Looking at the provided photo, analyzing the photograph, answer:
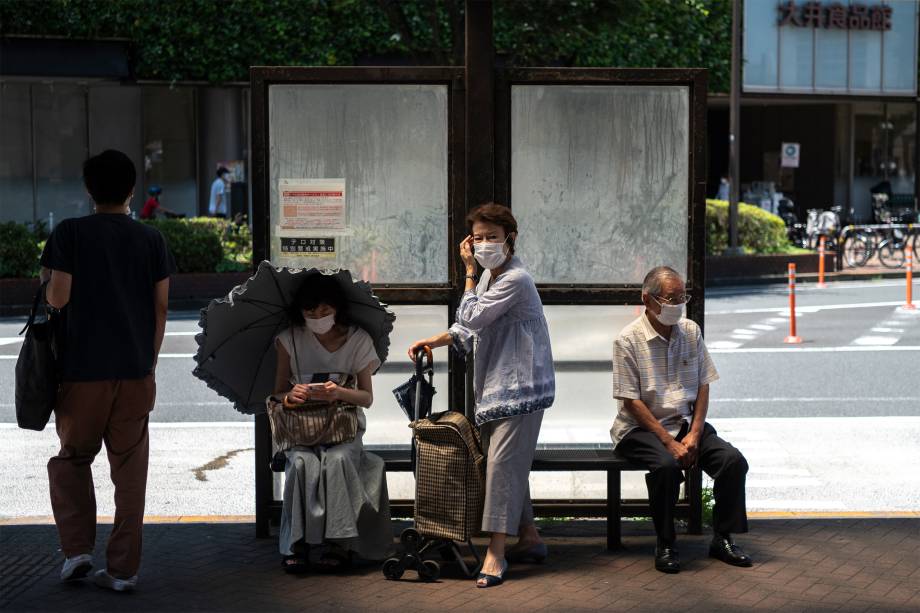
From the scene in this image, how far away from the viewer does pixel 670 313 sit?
6.35m

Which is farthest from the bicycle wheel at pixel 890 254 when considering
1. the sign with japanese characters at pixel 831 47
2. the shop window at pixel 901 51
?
the shop window at pixel 901 51

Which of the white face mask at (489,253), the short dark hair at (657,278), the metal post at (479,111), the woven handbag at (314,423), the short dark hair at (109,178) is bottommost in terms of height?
the woven handbag at (314,423)

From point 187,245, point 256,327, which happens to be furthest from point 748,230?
point 256,327

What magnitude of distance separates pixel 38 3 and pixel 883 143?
87.7 feet

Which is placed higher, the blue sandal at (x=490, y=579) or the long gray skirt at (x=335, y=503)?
the long gray skirt at (x=335, y=503)

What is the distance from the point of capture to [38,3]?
29.6m

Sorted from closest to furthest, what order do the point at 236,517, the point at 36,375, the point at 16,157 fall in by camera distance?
the point at 36,375 → the point at 236,517 → the point at 16,157

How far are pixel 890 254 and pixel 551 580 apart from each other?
24260 mm

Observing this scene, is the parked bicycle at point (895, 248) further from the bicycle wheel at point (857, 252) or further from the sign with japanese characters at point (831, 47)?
the sign with japanese characters at point (831, 47)

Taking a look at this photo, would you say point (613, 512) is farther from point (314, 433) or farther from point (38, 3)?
point (38, 3)

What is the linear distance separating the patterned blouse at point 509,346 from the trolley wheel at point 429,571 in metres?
0.67

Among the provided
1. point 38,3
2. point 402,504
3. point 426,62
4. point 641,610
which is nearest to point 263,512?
point 402,504

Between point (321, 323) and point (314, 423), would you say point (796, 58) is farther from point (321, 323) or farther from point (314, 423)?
point (314, 423)

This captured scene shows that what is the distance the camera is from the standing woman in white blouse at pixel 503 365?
6070 mm
